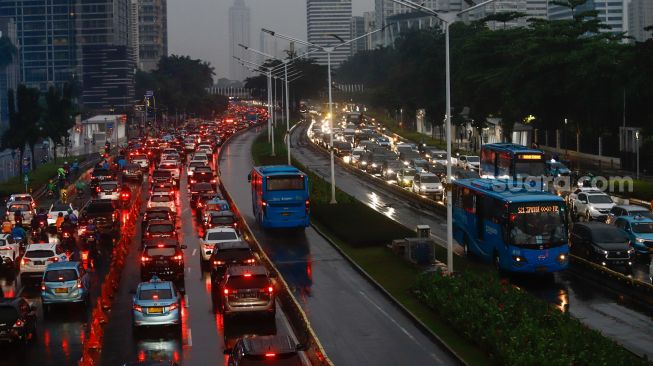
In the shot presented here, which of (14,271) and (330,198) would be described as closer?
(14,271)

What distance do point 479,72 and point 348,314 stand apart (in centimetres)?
7846

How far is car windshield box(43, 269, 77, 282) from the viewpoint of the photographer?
3052 cm

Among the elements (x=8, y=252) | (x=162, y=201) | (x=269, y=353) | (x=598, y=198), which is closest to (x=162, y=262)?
(x=8, y=252)

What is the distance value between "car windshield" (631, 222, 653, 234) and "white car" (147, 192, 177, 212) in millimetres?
25028

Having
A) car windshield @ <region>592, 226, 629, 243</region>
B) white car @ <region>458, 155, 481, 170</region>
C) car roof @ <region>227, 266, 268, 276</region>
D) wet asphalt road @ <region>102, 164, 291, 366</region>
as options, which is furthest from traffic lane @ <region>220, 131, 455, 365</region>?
white car @ <region>458, 155, 481, 170</region>

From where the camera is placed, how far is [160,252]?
3453 cm

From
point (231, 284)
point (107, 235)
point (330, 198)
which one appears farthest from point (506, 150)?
point (231, 284)

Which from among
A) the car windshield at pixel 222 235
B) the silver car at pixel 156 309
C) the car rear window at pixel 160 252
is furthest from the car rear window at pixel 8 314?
the car windshield at pixel 222 235

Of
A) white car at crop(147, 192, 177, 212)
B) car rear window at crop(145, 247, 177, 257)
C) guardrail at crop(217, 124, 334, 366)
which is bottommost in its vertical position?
guardrail at crop(217, 124, 334, 366)

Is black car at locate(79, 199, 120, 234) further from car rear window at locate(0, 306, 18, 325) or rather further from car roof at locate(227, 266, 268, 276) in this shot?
car rear window at locate(0, 306, 18, 325)

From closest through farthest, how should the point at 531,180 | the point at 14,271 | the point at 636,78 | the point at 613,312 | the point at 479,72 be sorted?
the point at 613,312
the point at 14,271
the point at 531,180
the point at 636,78
the point at 479,72

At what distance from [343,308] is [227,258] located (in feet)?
15.7

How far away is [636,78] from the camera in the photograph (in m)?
78.3

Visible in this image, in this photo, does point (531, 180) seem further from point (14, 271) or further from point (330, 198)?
point (14, 271)
